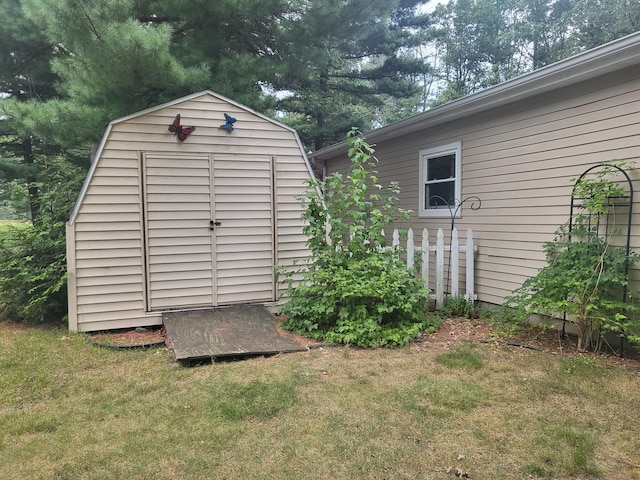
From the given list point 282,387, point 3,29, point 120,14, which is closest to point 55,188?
point 120,14

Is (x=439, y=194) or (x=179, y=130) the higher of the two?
(x=179, y=130)

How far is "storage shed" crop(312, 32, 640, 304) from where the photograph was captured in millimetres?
3889

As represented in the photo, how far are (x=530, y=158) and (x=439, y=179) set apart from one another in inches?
65.3

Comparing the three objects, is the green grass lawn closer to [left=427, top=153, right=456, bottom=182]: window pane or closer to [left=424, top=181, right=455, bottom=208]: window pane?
[left=424, top=181, right=455, bottom=208]: window pane

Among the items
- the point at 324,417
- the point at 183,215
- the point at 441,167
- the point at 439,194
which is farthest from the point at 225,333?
the point at 441,167

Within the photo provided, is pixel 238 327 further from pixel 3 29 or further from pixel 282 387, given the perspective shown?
pixel 3 29

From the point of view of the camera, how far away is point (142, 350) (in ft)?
13.6

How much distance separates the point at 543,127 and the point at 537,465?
153 inches

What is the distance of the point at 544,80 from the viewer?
14.2 ft

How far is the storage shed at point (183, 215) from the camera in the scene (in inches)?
183

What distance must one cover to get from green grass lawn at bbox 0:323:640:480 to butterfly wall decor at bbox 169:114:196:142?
8.49 ft

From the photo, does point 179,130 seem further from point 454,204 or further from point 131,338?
point 454,204

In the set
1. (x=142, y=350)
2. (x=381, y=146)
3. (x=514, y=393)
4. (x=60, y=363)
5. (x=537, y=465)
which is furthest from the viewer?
(x=381, y=146)

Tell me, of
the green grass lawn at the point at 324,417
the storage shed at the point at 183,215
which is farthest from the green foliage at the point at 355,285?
the storage shed at the point at 183,215
